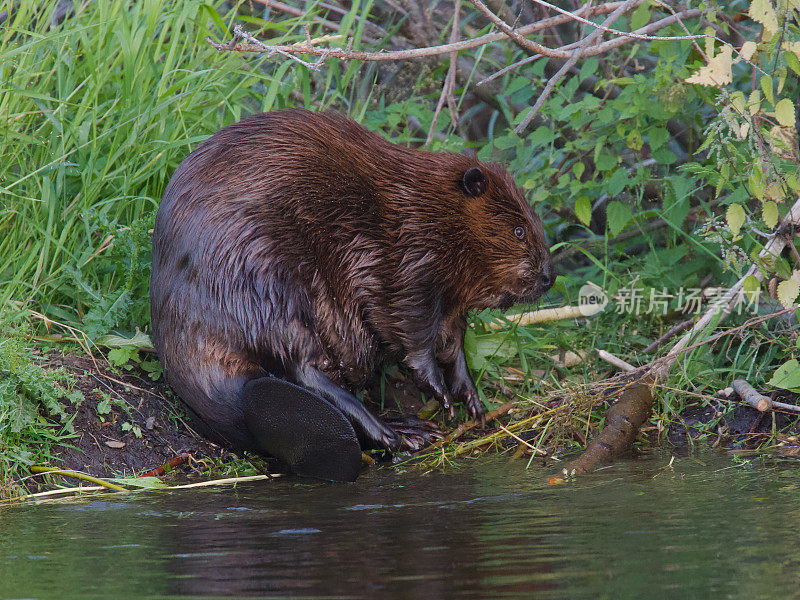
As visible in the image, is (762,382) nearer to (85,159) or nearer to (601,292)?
(601,292)

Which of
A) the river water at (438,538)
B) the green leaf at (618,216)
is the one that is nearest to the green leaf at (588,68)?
the green leaf at (618,216)

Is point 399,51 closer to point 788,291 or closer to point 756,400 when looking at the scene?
point 788,291

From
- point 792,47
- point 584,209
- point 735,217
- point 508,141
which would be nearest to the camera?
point 792,47

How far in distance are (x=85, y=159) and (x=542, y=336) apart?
171 cm

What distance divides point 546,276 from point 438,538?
144cm

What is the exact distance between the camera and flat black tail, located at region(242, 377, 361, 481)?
2559 millimetres

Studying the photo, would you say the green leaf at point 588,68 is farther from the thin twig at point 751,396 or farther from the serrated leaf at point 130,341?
the serrated leaf at point 130,341

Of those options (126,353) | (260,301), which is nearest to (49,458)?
(126,353)

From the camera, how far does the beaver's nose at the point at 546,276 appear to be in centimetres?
321

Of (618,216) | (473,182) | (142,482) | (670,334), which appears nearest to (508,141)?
(618,216)

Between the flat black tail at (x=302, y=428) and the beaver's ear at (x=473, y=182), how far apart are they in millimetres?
913

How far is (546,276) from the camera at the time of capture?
10.5 ft

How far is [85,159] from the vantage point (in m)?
3.60

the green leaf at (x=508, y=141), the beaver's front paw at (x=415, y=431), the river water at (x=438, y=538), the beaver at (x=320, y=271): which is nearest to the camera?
the river water at (x=438, y=538)
